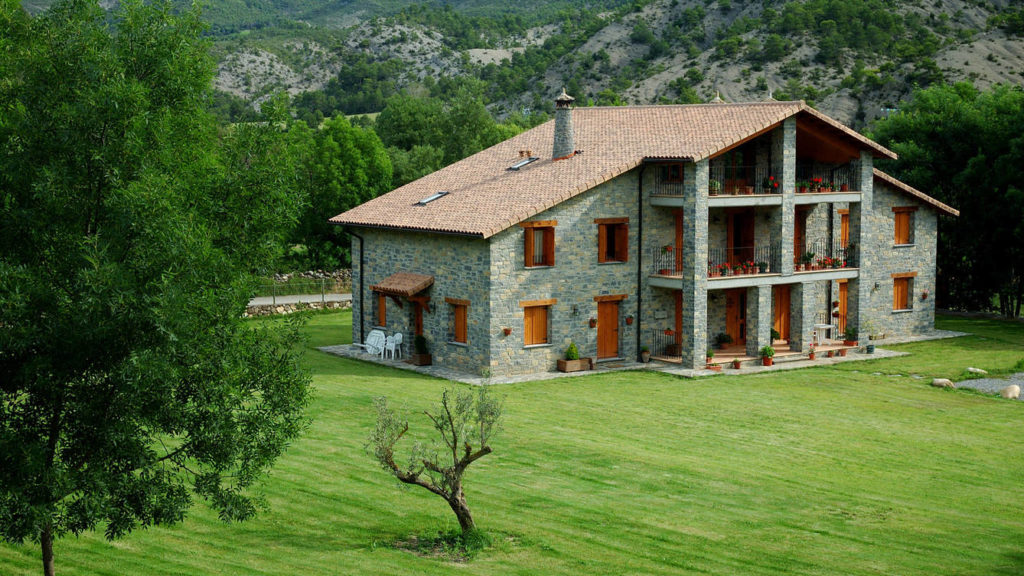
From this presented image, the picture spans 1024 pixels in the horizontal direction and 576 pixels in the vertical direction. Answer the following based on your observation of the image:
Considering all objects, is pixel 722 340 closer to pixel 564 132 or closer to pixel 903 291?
pixel 564 132

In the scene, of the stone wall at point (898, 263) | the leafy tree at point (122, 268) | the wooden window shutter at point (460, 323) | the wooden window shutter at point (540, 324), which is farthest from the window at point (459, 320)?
the leafy tree at point (122, 268)

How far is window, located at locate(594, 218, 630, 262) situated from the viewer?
32.1m

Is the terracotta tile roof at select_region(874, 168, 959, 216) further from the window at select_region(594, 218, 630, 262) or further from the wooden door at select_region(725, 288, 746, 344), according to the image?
the window at select_region(594, 218, 630, 262)

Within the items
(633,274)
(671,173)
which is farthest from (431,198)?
(671,173)

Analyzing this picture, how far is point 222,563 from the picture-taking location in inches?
581

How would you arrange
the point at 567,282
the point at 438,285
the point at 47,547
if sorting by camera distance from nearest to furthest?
the point at 47,547, the point at 567,282, the point at 438,285

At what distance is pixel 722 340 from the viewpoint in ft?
113

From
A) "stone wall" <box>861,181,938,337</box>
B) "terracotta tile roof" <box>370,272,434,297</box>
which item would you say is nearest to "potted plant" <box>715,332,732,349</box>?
"stone wall" <box>861,181,938,337</box>

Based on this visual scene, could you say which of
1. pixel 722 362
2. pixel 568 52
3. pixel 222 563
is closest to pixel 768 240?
pixel 722 362

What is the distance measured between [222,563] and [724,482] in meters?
9.15

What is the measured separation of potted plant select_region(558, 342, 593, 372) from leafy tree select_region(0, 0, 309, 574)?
1870 centimetres

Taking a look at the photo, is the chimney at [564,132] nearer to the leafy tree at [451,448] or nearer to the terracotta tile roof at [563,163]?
the terracotta tile roof at [563,163]

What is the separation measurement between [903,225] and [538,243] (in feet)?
50.5

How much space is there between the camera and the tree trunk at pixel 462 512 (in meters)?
15.8
